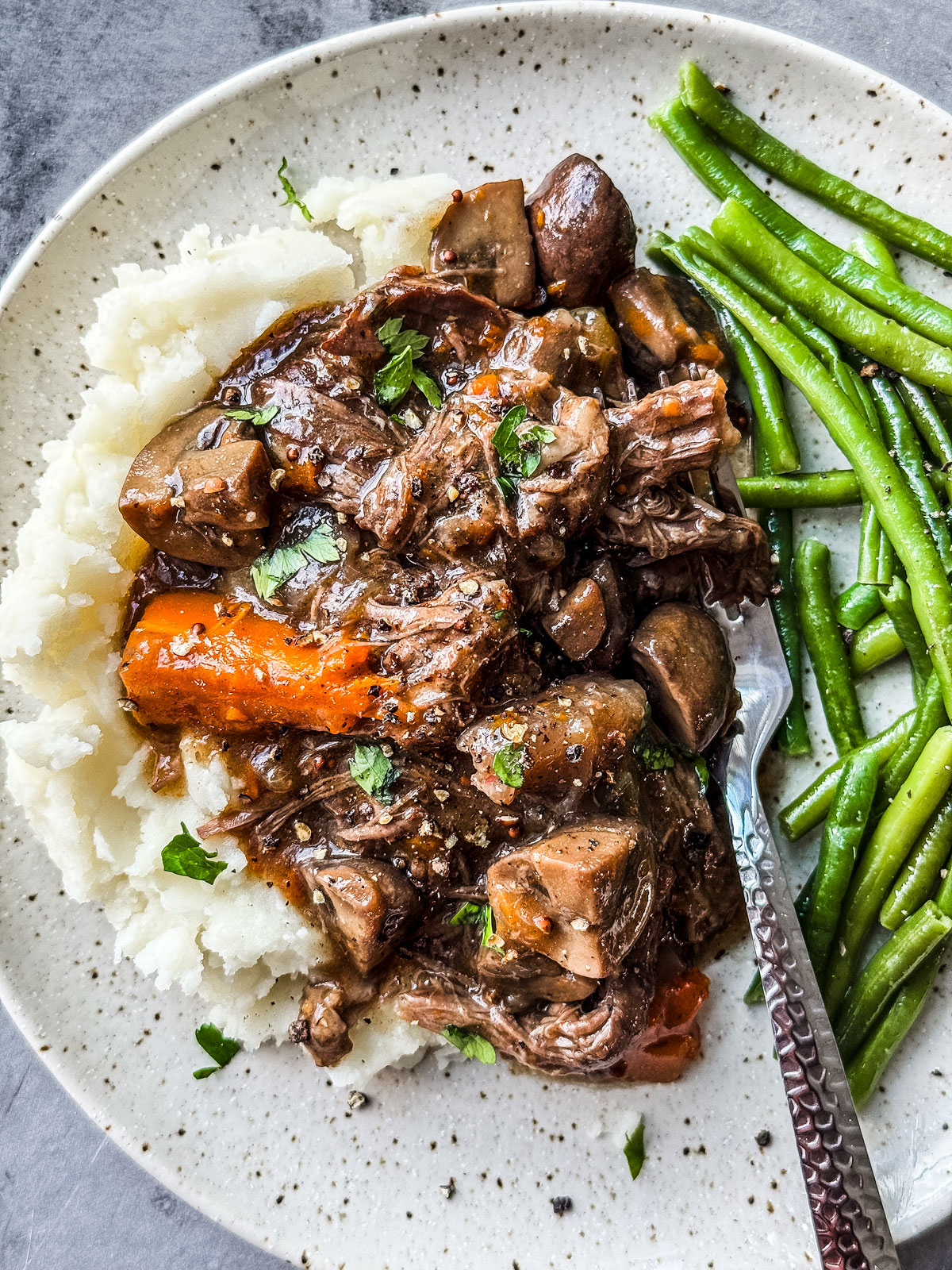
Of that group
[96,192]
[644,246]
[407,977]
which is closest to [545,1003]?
[407,977]

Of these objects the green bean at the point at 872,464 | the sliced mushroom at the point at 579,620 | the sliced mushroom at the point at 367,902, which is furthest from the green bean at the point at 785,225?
the sliced mushroom at the point at 367,902

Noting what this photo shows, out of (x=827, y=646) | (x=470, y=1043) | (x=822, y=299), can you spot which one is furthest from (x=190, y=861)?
(x=822, y=299)

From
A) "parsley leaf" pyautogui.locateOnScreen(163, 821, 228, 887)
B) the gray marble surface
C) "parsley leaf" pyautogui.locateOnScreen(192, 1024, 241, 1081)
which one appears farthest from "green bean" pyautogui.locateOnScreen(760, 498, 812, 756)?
"parsley leaf" pyautogui.locateOnScreen(192, 1024, 241, 1081)

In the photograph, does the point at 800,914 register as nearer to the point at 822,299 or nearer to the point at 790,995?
the point at 790,995

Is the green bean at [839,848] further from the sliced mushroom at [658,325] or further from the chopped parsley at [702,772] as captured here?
the sliced mushroom at [658,325]

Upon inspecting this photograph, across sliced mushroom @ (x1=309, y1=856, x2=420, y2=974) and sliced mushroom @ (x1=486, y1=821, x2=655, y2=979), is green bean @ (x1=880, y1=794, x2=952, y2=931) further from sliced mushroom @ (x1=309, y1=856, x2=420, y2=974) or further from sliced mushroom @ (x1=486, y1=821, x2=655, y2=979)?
sliced mushroom @ (x1=309, y1=856, x2=420, y2=974)

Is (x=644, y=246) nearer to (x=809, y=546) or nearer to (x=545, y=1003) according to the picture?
(x=809, y=546)
